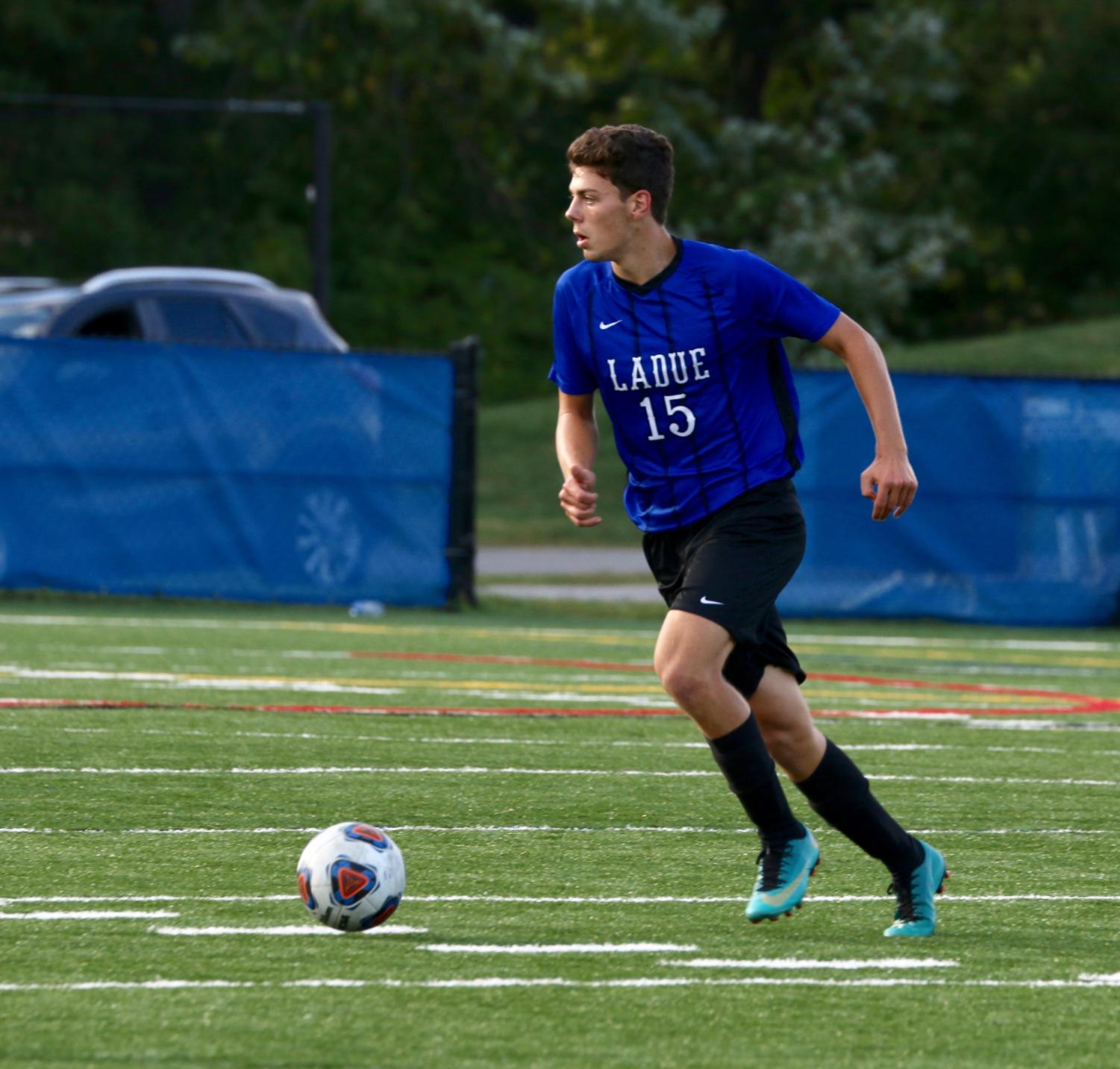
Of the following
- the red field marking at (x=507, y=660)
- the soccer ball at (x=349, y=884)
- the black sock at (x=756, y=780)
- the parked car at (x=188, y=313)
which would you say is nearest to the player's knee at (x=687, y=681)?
the black sock at (x=756, y=780)

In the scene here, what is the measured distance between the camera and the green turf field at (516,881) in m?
4.18

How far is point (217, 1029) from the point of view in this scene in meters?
4.11

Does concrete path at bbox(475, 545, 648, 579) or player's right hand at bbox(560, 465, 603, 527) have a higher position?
player's right hand at bbox(560, 465, 603, 527)

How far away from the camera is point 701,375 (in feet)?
17.5

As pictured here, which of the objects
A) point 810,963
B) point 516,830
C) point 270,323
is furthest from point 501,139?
point 810,963

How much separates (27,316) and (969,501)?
7.81 meters

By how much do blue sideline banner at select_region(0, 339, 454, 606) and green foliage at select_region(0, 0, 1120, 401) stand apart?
15.7 m

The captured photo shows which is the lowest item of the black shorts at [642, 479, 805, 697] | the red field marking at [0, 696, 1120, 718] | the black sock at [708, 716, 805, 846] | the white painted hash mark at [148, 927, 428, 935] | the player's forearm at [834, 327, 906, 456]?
the red field marking at [0, 696, 1120, 718]

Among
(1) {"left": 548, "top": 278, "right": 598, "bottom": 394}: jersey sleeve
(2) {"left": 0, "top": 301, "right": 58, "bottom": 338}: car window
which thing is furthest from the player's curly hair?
(2) {"left": 0, "top": 301, "right": 58, "bottom": 338}: car window

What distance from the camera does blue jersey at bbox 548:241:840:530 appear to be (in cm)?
532

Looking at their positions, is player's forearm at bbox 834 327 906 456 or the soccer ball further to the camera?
player's forearm at bbox 834 327 906 456

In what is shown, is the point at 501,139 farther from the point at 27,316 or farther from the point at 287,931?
the point at 287,931

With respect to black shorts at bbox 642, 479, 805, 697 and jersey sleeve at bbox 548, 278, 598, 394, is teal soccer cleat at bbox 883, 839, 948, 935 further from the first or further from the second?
jersey sleeve at bbox 548, 278, 598, 394

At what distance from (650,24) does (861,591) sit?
673 inches
